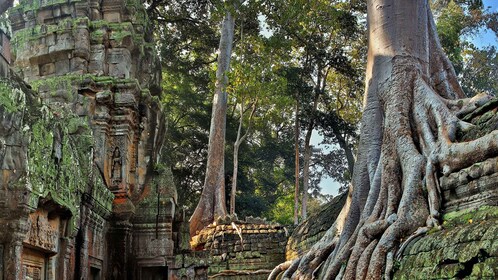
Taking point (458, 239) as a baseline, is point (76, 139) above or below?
above

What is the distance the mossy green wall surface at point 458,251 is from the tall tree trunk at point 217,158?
29.3 ft

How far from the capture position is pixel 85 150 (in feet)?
22.3

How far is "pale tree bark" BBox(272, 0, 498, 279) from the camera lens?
4980 mm

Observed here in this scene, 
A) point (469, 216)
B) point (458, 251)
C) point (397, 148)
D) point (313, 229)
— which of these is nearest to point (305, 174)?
point (313, 229)

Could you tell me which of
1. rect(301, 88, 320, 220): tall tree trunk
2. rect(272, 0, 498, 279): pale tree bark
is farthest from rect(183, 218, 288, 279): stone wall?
rect(301, 88, 320, 220): tall tree trunk

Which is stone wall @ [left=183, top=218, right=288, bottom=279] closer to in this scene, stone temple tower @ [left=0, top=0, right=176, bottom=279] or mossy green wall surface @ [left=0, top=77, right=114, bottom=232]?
stone temple tower @ [left=0, top=0, right=176, bottom=279]

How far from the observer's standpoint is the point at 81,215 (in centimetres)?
651

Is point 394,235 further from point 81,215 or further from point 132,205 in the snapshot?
point 132,205

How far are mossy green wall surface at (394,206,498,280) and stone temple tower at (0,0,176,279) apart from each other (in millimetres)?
2802

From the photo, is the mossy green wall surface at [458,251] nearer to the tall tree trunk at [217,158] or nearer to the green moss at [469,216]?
the green moss at [469,216]

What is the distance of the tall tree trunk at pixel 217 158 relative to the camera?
13.7 metres

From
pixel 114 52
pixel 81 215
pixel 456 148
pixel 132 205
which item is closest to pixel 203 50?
pixel 114 52

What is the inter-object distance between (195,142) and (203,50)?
9.88ft

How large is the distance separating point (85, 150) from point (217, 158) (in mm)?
8090
